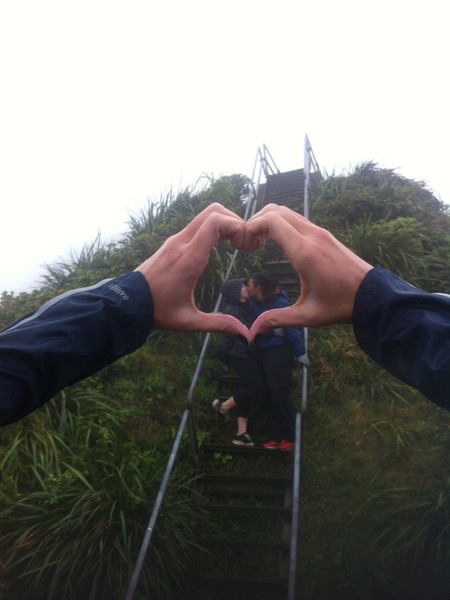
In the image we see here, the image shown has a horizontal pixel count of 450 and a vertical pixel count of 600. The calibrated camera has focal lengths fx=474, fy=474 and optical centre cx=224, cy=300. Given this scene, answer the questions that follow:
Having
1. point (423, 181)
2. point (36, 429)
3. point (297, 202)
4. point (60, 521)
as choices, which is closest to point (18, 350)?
point (60, 521)

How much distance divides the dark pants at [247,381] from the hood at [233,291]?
52 centimetres

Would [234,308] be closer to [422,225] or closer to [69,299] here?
[69,299]

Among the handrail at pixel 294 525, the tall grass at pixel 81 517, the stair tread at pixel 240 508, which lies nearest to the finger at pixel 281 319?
the handrail at pixel 294 525

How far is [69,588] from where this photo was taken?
297 cm

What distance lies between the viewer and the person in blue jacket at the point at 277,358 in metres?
3.87

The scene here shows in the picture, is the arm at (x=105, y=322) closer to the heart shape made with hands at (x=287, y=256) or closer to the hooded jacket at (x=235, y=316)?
the heart shape made with hands at (x=287, y=256)

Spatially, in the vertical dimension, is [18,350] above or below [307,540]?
above

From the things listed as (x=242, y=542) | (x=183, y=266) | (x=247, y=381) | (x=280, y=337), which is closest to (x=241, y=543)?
(x=242, y=542)

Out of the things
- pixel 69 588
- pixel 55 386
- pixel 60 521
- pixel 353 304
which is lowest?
pixel 69 588

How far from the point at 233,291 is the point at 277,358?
72cm

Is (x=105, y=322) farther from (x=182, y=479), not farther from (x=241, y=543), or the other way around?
(x=182, y=479)

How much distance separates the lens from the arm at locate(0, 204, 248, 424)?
0.95 meters

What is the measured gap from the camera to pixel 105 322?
117 centimetres

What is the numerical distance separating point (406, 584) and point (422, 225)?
481 centimetres
